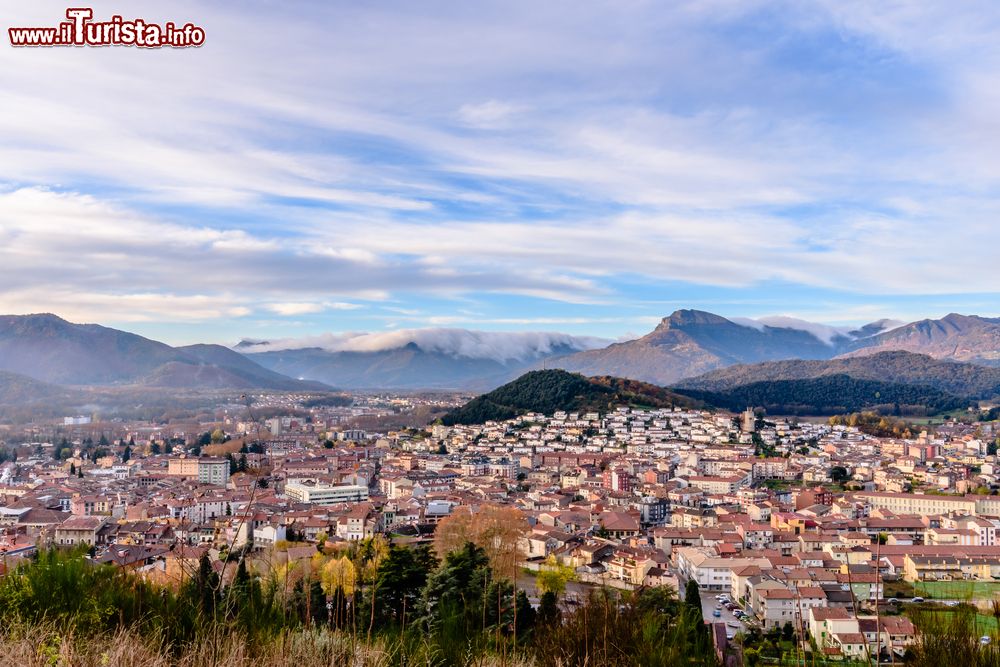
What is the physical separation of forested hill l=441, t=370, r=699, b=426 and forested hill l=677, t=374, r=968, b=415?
16.1 feet

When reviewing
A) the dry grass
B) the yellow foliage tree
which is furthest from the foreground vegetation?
the yellow foliage tree

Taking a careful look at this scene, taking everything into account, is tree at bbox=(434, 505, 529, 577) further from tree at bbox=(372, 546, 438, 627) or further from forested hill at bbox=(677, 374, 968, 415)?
forested hill at bbox=(677, 374, 968, 415)

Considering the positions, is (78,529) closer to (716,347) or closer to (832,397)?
(832,397)

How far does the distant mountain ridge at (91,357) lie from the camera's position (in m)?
48.4

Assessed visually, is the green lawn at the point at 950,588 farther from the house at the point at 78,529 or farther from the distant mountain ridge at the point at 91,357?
the distant mountain ridge at the point at 91,357

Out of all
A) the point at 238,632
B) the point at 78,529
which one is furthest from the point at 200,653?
the point at 78,529

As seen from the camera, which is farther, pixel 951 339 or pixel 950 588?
pixel 951 339

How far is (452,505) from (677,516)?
4.08m

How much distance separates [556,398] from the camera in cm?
3275

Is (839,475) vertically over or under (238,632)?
under

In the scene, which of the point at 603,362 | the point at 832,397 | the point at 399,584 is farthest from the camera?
the point at 603,362

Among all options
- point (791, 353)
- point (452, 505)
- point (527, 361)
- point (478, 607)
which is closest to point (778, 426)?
point (452, 505)

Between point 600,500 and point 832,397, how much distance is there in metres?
30.1

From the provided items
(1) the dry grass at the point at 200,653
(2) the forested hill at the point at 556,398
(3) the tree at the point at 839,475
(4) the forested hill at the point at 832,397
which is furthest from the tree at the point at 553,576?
(4) the forested hill at the point at 832,397
